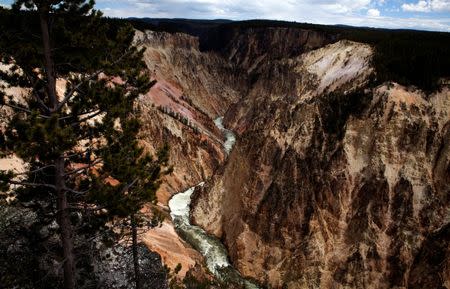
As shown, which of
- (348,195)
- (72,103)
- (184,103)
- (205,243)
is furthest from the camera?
(184,103)

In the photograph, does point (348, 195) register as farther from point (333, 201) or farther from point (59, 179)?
point (59, 179)

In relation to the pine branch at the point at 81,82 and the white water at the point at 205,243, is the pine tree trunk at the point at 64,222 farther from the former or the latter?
the white water at the point at 205,243

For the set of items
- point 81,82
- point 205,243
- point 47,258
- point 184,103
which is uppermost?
point 81,82

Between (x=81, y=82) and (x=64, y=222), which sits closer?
(x=64, y=222)

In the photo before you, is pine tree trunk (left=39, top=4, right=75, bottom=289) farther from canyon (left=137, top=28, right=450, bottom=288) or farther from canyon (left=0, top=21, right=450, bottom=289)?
canyon (left=137, top=28, right=450, bottom=288)

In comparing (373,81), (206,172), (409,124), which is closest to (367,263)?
(409,124)

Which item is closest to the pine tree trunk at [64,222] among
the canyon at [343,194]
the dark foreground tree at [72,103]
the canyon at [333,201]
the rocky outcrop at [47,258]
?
the dark foreground tree at [72,103]

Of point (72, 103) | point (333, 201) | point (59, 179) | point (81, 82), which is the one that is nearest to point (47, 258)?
point (59, 179)

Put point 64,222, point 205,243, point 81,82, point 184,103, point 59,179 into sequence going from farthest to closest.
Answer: point 184,103, point 205,243, point 81,82, point 64,222, point 59,179
